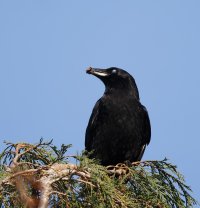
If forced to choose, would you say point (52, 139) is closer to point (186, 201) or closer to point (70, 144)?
point (70, 144)

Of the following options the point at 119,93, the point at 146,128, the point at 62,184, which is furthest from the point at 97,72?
the point at 62,184

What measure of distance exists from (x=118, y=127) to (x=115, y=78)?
1.10 meters

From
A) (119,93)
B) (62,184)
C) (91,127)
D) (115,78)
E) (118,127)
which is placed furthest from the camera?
(115,78)

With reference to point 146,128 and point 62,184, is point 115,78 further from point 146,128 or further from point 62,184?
point 62,184

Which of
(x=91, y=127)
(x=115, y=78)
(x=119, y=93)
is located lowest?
(x=91, y=127)

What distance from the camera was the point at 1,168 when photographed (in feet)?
15.0

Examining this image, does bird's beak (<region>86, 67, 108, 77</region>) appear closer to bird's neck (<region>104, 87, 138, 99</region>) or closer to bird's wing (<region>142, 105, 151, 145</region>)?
bird's neck (<region>104, 87, 138, 99</region>)

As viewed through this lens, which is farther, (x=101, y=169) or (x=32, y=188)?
(x=101, y=169)

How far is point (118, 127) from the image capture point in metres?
8.33

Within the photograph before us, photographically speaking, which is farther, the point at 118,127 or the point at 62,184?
the point at 118,127

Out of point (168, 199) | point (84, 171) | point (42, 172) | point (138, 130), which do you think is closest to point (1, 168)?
point (42, 172)

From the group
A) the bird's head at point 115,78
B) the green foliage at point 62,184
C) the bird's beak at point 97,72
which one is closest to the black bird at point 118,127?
the bird's head at point 115,78

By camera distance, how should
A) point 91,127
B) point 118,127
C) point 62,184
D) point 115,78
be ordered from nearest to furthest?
1. point 62,184
2. point 118,127
3. point 91,127
4. point 115,78

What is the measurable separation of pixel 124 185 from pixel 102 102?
3.63m
